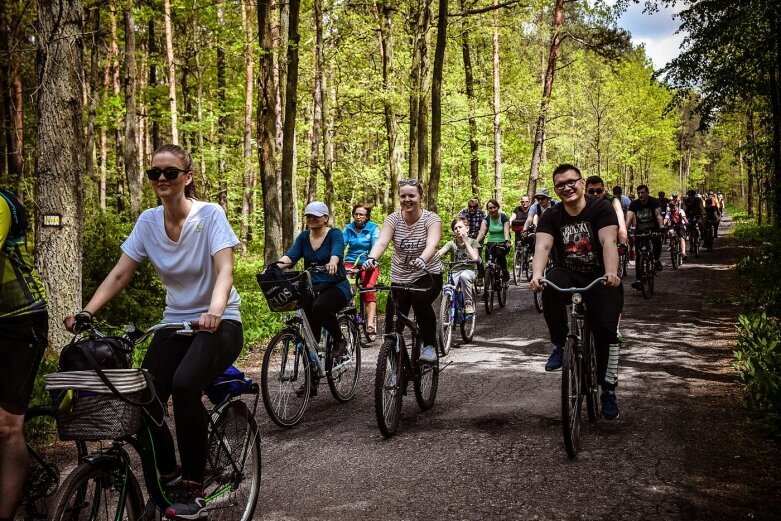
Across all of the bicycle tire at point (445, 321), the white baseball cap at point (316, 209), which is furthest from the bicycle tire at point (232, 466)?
the bicycle tire at point (445, 321)

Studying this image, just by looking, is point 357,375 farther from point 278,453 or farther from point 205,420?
point 205,420

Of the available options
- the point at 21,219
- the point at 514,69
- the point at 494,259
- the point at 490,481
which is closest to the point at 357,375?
the point at 490,481

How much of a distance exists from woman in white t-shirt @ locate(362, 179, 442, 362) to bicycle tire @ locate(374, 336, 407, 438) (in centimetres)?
40

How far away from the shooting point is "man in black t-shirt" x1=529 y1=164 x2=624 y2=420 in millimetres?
5941

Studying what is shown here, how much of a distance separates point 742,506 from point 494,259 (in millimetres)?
10543

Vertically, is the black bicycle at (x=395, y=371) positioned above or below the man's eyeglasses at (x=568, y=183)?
below

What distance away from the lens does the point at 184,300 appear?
3727 millimetres

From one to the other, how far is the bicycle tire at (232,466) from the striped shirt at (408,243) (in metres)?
3.01

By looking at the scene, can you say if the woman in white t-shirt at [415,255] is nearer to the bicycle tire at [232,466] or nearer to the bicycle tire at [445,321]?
the bicycle tire at [232,466]

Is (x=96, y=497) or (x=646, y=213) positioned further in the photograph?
(x=646, y=213)

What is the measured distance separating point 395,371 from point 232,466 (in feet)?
7.83

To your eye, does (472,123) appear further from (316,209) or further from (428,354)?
(428,354)

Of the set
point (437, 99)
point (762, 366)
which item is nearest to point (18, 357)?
point (762, 366)

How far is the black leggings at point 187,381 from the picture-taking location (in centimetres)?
343
